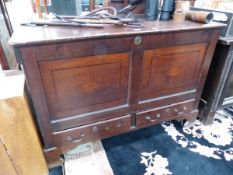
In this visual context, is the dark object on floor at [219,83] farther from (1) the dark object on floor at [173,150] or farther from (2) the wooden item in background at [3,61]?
(2) the wooden item in background at [3,61]

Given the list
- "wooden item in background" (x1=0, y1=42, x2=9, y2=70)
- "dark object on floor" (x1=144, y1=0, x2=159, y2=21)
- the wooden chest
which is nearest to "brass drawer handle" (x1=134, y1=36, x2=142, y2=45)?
the wooden chest

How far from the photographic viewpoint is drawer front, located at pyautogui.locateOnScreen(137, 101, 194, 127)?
47.2 inches

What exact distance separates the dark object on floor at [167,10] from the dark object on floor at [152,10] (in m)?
0.04

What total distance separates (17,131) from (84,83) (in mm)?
403

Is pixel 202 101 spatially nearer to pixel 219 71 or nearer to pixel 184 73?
pixel 219 71

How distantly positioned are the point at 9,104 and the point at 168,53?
0.87 metres

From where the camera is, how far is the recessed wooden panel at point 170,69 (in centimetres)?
101

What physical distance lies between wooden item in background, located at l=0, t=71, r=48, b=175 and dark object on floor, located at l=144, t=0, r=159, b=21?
85 centimetres

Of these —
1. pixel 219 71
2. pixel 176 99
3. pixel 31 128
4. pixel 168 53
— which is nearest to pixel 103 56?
pixel 168 53

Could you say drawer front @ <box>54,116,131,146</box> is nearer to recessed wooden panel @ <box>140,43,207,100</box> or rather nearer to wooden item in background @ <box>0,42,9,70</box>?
recessed wooden panel @ <box>140,43,207,100</box>

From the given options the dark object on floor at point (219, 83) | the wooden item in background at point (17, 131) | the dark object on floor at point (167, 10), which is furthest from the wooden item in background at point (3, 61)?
the dark object on floor at point (219, 83)

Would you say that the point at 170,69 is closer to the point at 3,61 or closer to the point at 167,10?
the point at 167,10

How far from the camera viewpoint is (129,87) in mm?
1039

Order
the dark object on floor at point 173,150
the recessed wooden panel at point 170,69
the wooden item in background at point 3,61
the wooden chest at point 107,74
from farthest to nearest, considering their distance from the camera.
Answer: the wooden item in background at point 3,61 → the dark object on floor at point 173,150 → the recessed wooden panel at point 170,69 → the wooden chest at point 107,74
